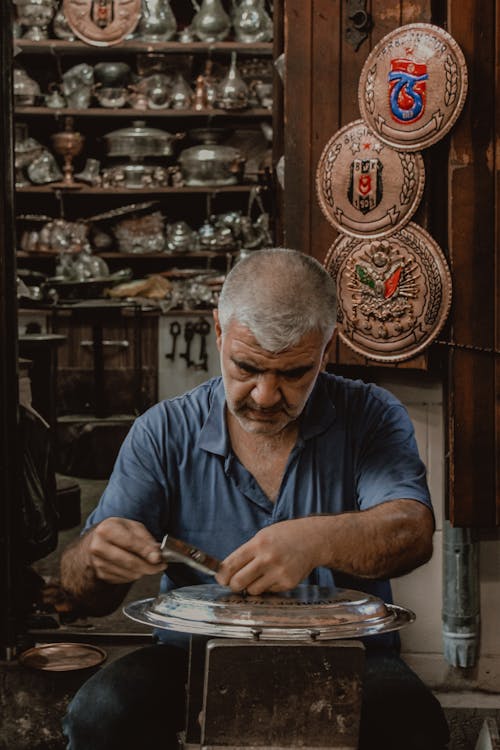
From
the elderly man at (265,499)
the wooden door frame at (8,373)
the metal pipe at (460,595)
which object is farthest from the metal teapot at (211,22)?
the elderly man at (265,499)

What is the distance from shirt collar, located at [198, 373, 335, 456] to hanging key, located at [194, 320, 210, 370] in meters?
5.36

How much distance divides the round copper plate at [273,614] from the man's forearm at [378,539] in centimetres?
9

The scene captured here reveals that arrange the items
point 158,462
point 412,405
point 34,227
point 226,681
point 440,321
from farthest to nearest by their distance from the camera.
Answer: point 34,227, point 412,405, point 440,321, point 158,462, point 226,681

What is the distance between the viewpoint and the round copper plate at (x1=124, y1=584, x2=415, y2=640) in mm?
1565

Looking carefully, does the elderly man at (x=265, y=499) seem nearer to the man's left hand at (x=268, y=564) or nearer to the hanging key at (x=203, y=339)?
the man's left hand at (x=268, y=564)

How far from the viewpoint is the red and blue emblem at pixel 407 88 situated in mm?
2895

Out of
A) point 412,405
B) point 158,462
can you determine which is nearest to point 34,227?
point 412,405

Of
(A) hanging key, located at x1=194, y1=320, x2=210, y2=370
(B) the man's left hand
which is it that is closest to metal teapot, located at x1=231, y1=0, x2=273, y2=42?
(A) hanging key, located at x1=194, y1=320, x2=210, y2=370

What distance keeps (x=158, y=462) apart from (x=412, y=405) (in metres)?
1.28

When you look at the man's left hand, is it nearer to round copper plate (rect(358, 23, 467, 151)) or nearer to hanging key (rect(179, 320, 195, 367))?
round copper plate (rect(358, 23, 467, 151))

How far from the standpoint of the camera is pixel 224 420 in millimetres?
2213

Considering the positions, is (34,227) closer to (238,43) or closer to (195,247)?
(195,247)

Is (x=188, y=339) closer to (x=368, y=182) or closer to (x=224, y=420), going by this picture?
(x=368, y=182)

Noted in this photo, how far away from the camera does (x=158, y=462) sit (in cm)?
218
